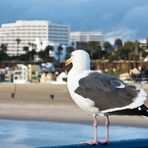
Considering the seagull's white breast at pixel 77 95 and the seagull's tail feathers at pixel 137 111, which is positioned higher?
the seagull's white breast at pixel 77 95

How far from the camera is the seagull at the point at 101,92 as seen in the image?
259 inches

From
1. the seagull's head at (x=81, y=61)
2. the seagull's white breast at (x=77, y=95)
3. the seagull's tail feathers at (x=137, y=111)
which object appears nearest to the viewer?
the seagull's tail feathers at (x=137, y=111)

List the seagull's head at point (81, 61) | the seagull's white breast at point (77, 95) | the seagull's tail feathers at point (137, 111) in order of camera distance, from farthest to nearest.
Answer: the seagull's head at point (81, 61) → the seagull's white breast at point (77, 95) → the seagull's tail feathers at point (137, 111)

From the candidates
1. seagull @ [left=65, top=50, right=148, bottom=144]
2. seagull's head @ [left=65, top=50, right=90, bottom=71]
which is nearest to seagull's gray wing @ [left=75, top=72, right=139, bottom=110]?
seagull @ [left=65, top=50, right=148, bottom=144]

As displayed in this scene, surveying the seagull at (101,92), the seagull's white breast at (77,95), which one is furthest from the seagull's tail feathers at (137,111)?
the seagull's white breast at (77,95)

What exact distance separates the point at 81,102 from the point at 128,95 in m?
0.58

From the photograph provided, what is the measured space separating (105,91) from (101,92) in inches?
1.8

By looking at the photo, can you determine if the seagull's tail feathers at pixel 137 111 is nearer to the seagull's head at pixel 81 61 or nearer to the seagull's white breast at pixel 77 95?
the seagull's white breast at pixel 77 95

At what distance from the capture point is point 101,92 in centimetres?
667

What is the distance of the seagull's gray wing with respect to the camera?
6.60 metres

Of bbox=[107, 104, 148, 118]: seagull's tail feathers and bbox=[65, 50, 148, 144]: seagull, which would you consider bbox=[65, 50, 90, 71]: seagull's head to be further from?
bbox=[107, 104, 148, 118]: seagull's tail feathers

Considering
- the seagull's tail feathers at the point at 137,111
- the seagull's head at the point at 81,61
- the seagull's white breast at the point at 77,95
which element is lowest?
the seagull's tail feathers at the point at 137,111

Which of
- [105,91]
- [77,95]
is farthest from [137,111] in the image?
[77,95]

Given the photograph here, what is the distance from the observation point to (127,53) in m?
141
